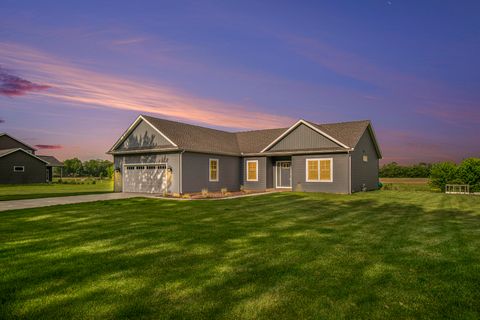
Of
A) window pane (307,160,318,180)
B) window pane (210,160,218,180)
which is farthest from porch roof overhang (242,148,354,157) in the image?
window pane (210,160,218,180)

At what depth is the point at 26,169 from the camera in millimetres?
43750

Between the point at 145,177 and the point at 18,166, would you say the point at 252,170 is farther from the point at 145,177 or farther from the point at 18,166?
the point at 18,166

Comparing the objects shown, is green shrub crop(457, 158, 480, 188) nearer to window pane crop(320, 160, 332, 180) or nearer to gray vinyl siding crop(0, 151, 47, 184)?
window pane crop(320, 160, 332, 180)

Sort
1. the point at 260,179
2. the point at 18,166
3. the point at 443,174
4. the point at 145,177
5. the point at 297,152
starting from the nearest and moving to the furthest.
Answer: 1. the point at 297,152
2. the point at 145,177
3. the point at 260,179
4. the point at 443,174
5. the point at 18,166

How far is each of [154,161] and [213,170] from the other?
443 cm

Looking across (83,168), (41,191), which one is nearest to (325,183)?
(41,191)

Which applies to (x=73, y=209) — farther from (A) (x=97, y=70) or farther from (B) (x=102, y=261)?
(A) (x=97, y=70)

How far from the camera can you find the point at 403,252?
22.3 feet

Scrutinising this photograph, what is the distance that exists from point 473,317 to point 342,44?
18195mm

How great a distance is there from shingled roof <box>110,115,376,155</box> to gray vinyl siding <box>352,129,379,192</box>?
1097 millimetres

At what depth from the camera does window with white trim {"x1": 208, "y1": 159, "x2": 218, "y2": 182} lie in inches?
935

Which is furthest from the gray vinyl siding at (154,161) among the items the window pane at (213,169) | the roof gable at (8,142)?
the roof gable at (8,142)

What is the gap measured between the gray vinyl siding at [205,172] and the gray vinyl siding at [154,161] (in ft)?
1.73

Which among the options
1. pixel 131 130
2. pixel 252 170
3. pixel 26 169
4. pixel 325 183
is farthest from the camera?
pixel 26 169
